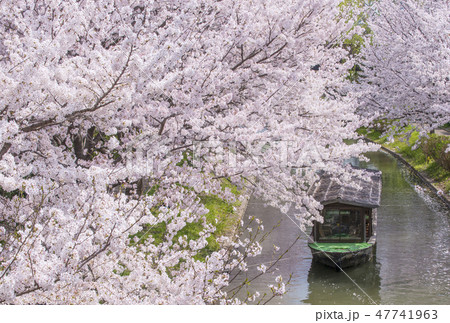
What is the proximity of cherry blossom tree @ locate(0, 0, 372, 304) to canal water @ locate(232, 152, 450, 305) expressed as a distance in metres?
3.39

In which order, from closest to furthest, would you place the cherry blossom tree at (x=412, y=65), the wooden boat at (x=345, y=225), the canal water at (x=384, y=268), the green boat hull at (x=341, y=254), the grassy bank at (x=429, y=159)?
1. the canal water at (x=384, y=268)
2. the green boat hull at (x=341, y=254)
3. the wooden boat at (x=345, y=225)
4. the cherry blossom tree at (x=412, y=65)
5. the grassy bank at (x=429, y=159)

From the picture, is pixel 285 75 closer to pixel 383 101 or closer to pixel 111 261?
pixel 111 261

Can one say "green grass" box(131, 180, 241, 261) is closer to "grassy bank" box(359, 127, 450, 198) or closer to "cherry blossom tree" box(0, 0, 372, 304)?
"cherry blossom tree" box(0, 0, 372, 304)

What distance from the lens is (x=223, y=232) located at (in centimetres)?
1795

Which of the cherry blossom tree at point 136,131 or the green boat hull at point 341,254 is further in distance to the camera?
the green boat hull at point 341,254

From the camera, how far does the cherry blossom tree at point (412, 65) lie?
20.0 meters

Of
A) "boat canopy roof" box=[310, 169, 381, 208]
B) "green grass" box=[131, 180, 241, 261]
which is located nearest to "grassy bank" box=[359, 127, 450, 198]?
"boat canopy roof" box=[310, 169, 381, 208]

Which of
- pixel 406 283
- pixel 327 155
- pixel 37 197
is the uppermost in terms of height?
pixel 327 155

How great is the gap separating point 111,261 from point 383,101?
21.0 meters

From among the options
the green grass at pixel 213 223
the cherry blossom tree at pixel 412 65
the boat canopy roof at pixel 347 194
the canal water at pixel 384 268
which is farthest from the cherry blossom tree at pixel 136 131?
the cherry blossom tree at pixel 412 65

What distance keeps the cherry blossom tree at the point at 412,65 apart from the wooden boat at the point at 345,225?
10.1 feet

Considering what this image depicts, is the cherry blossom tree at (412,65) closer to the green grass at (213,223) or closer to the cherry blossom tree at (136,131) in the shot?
the green grass at (213,223)

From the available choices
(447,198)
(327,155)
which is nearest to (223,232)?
(327,155)

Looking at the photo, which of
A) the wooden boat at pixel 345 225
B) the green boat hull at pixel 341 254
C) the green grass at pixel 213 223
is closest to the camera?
the green grass at pixel 213 223
